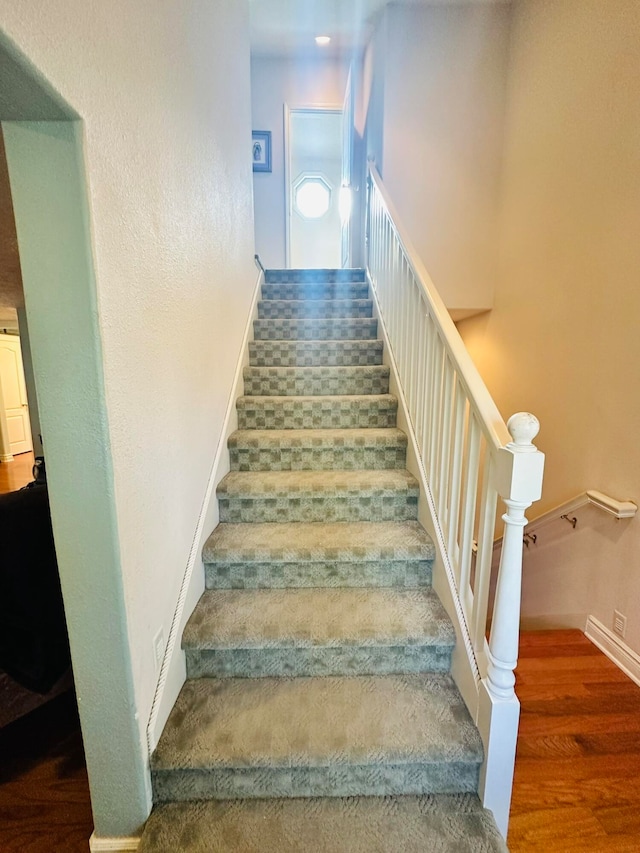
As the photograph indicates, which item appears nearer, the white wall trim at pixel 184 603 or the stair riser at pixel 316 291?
the white wall trim at pixel 184 603

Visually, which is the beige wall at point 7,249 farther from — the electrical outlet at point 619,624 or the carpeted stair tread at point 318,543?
the electrical outlet at point 619,624

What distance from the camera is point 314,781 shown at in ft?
3.70

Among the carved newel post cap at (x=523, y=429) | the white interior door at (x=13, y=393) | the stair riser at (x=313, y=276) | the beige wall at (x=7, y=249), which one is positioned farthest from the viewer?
the white interior door at (x=13, y=393)

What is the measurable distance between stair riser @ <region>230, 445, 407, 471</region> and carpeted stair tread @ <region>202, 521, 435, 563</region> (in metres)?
0.36

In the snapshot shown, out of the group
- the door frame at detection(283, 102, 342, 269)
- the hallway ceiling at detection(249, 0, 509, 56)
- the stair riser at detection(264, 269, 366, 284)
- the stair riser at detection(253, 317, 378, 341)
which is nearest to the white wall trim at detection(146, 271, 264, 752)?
the stair riser at detection(253, 317, 378, 341)

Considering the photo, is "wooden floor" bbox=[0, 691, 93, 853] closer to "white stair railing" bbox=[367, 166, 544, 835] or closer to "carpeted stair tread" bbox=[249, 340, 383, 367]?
"white stair railing" bbox=[367, 166, 544, 835]

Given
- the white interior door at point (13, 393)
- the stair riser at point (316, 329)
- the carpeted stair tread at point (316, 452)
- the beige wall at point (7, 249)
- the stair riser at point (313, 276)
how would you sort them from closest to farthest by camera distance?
the beige wall at point (7, 249) < the carpeted stair tread at point (316, 452) < the stair riser at point (316, 329) < the stair riser at point (313, 276) < the white interior door at point (13, 393)

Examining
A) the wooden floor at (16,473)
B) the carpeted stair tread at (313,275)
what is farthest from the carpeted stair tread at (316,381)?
the wooden floor at (16,473)

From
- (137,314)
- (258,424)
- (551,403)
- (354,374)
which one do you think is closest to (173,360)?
(137,314)

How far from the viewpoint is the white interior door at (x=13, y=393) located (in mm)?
6285

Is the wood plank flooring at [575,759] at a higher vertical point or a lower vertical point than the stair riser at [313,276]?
lower

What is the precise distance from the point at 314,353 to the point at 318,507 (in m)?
1.18

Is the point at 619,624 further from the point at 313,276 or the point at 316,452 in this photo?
the point at 313,276

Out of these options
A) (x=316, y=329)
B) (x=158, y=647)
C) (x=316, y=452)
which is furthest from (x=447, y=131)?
(x=158, y=647)
